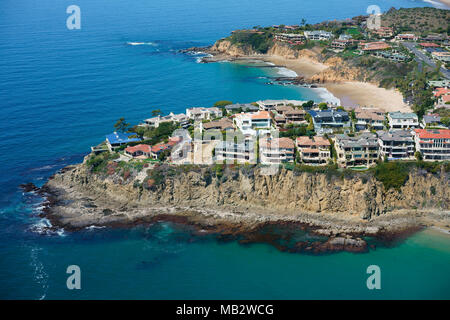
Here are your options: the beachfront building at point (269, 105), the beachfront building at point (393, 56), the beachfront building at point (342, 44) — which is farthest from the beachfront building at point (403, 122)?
the beachfront building at point (342, 44)

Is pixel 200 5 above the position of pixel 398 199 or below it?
above

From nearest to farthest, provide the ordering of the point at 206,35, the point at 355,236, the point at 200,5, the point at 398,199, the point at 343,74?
1. the point at 355,236
2. the point at 398,199
3. the point at 343,74
4. the point at 206,35
5. the point at 200,5

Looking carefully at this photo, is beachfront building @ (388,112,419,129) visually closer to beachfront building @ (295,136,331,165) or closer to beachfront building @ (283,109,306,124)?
beachfront building @ (283,109,306,124)

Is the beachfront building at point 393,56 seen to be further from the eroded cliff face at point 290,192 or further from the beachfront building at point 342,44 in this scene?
the eroded cliff face at point 290,192

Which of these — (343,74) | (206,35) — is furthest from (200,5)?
(343,74)

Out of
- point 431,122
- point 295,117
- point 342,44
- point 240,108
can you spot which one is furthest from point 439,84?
point 240,108
